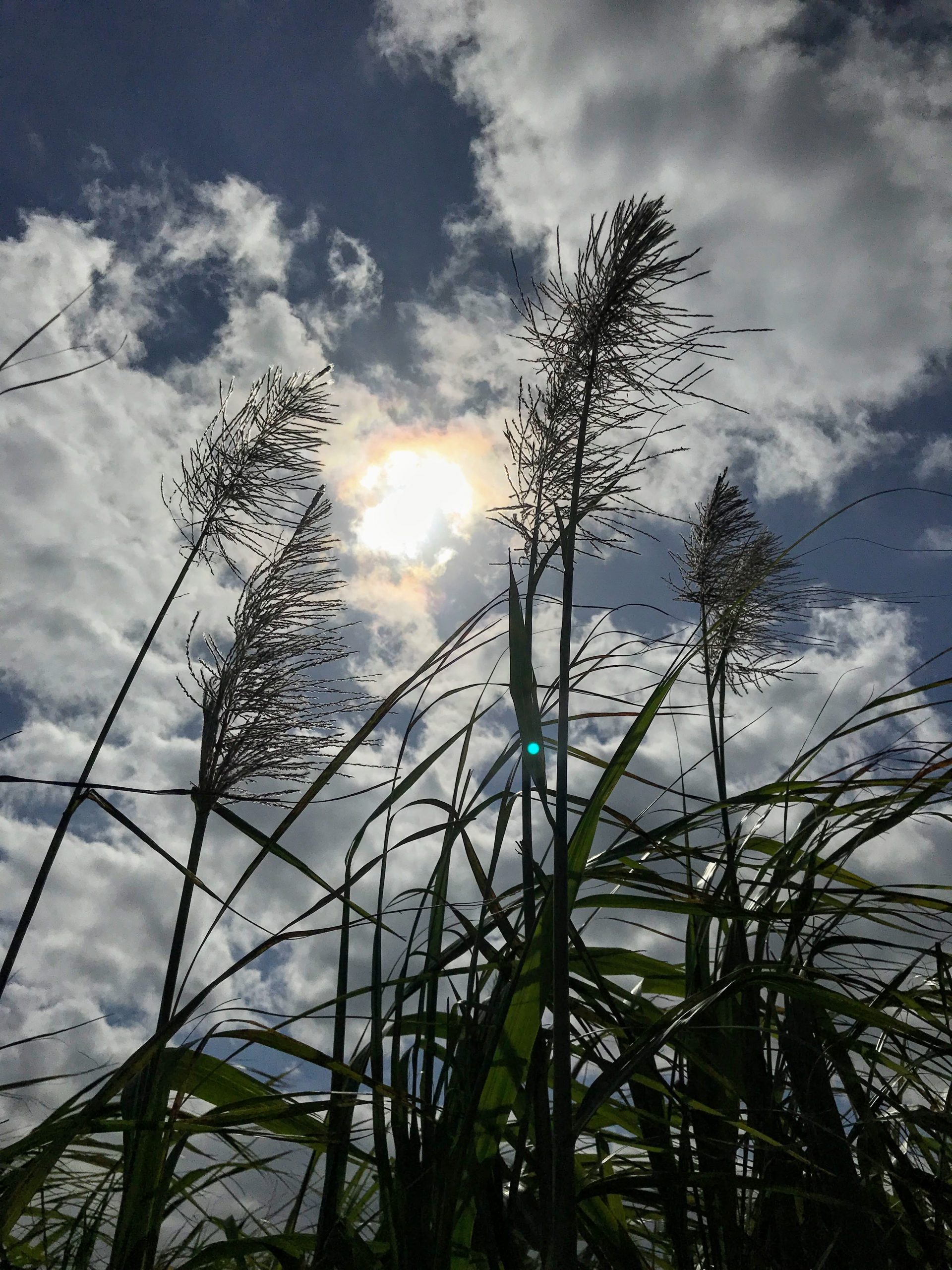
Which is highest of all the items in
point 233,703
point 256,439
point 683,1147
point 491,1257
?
point 256,439

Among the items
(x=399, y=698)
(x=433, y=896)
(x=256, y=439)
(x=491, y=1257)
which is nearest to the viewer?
(x=491, y=1257)

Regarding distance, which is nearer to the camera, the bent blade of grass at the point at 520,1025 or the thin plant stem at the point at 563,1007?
the thin plant stem at the point at 563,1007

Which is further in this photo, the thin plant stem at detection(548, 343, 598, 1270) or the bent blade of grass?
the bent blade of grass

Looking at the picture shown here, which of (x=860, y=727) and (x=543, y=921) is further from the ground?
(x=860, y=727)

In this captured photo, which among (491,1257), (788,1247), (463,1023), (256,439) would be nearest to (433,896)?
(463,1023)

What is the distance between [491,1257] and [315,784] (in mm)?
692

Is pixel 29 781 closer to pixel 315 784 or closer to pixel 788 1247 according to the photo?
pixel 315 784

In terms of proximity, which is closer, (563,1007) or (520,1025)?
(563,1007)

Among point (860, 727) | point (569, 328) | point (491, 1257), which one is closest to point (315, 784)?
point (491, 1257)

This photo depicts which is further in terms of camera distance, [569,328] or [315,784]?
[569,328]

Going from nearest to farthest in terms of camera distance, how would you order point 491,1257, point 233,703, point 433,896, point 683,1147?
point 491,1257 < point 683,1147 < point 433,896 < point 233,703

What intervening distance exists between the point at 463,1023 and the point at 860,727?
78 cm

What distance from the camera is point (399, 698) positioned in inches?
54.6

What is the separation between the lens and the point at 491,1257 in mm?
1056
